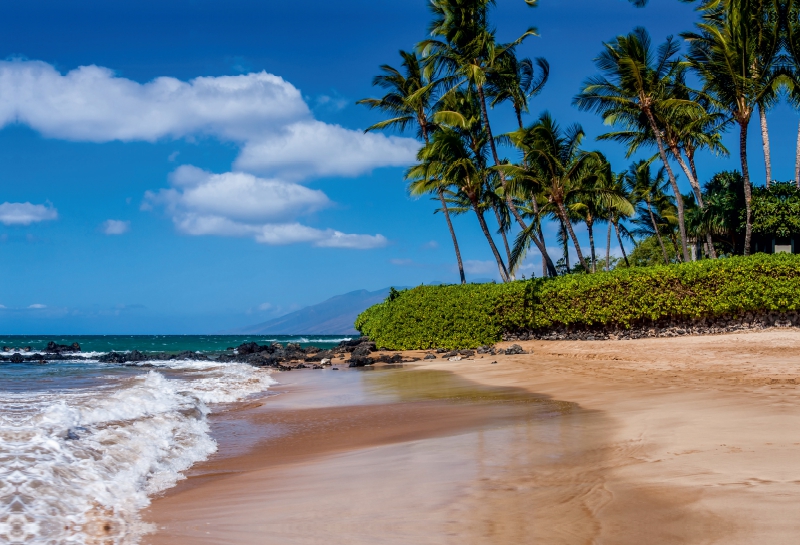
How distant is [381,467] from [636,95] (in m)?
21.1

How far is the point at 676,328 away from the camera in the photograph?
64.7 feet

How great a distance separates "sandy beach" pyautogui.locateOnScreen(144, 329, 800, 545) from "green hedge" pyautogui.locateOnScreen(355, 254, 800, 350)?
378 inches

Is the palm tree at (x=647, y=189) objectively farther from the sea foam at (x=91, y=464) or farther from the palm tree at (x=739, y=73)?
the sea foam at (x=91, y=464)

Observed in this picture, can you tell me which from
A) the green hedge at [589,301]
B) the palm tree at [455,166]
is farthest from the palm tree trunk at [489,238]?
the green hedge at [589,301]

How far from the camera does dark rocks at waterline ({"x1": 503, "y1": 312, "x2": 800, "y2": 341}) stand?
18.3m

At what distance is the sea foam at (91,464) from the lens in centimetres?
376

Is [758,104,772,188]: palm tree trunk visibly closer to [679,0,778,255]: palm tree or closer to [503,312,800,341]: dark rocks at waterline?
[679,0,778,255]: palm tree

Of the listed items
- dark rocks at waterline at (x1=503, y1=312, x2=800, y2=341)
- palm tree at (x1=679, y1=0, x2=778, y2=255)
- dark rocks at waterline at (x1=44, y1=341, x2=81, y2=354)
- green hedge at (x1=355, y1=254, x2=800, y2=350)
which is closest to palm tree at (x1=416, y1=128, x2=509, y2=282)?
green hedge at (x1=355, y1=254, x2=800, y2=350)

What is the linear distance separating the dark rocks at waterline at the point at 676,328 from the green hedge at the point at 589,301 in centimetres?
19

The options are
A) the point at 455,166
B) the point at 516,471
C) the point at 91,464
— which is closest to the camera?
the point at 516,471

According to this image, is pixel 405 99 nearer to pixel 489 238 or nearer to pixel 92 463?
pixel 489 238

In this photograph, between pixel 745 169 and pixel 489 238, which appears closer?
pixel 745 169

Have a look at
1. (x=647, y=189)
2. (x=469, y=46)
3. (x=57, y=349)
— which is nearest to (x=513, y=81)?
(x=469, y=46)

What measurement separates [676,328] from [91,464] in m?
18.7
